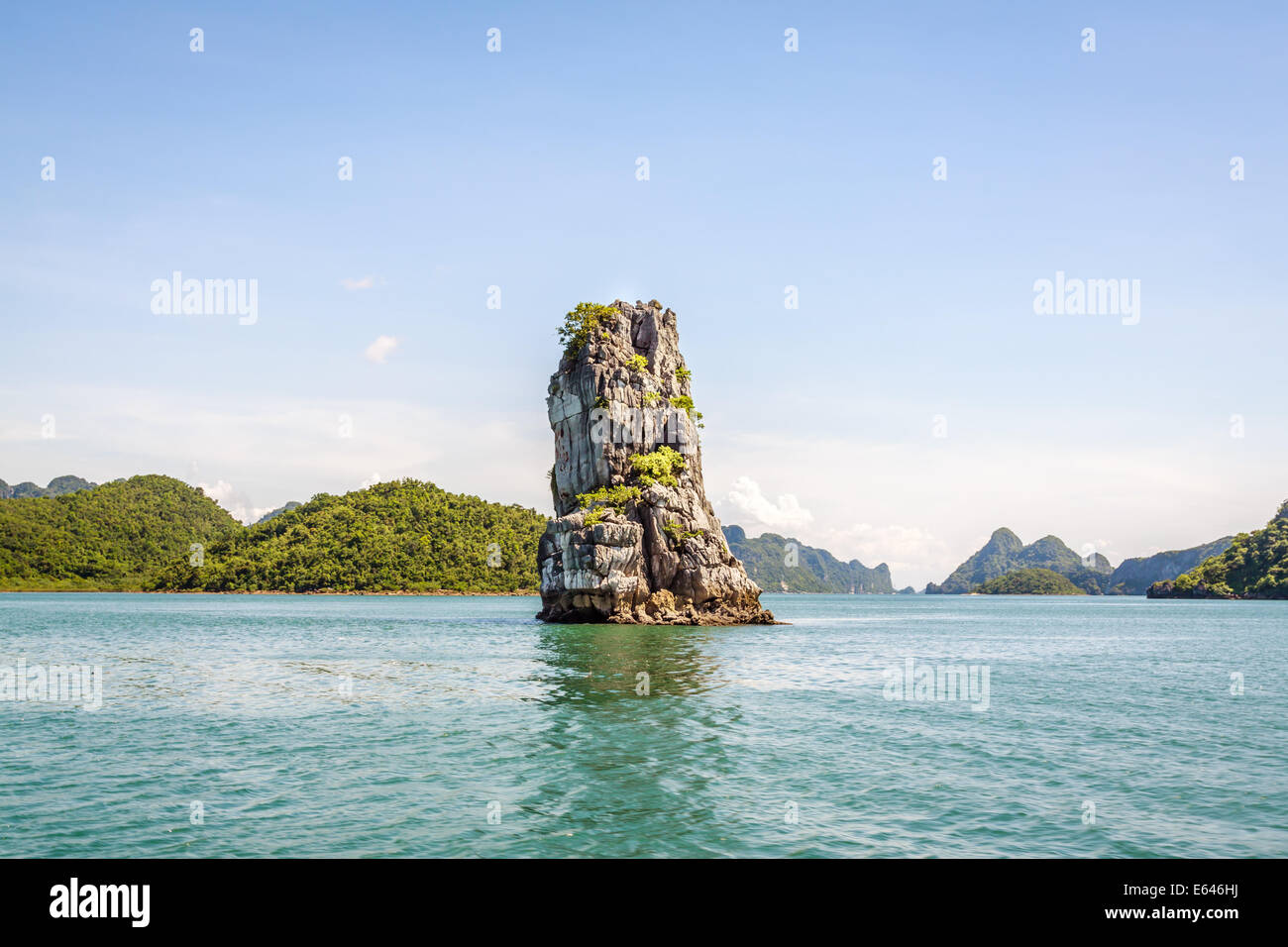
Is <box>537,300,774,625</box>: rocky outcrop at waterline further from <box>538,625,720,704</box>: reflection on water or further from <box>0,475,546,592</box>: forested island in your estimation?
<box>0,475,546,592</box>: forested island

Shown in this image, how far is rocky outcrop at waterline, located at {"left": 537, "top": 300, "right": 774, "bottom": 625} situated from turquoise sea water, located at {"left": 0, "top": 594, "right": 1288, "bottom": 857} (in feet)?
91.2

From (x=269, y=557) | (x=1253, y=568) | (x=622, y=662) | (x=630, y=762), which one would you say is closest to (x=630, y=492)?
(x=622, y=662)

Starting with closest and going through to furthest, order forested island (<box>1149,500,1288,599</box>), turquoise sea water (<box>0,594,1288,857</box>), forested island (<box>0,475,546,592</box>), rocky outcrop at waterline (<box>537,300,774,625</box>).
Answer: turquoise sea water (<box>0,594,1288,857</box>)
rocky outcrop at waterline (<box>537,300,774,625</box>)
forested island (<box>1149,500,1288,599</box>)
forested island (<box>0,475,546,592</box>)

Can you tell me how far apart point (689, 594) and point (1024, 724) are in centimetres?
4798

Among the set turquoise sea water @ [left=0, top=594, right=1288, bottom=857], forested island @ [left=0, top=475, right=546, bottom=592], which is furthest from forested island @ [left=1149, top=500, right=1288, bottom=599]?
turquoise sea water @ [left=0, top=594, right=1288, bottom=857]

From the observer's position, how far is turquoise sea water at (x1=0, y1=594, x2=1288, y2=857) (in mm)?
14680

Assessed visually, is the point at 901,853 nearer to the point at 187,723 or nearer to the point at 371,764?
the point at 371,764

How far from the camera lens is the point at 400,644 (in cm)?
5425

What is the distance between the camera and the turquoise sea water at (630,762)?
578 inches

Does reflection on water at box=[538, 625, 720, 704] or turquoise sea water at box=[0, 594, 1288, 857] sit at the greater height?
turquoise sea water at box=[0, 594, 1288, 857]

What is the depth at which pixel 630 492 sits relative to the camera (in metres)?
74.1

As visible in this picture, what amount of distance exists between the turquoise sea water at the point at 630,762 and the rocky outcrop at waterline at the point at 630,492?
27809mm

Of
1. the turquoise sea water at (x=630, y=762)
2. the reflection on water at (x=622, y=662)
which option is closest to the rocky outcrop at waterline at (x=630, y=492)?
the reflection on water at (x=622, y=662)

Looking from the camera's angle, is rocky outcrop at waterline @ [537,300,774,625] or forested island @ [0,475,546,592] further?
forested island @ [0,475,546,592]
